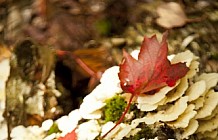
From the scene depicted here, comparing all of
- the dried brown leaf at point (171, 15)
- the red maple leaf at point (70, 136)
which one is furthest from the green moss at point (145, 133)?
the dried brown leaf at point (171, 15)

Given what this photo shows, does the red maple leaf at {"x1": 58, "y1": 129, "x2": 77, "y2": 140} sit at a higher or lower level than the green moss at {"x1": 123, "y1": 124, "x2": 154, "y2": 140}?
higher

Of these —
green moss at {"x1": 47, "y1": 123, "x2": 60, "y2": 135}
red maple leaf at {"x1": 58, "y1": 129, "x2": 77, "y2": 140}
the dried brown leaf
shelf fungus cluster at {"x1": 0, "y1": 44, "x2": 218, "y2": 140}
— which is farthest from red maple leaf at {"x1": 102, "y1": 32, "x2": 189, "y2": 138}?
the dried brown leaf

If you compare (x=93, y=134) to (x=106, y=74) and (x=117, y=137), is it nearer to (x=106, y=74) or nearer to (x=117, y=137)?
(x=117, y=137)

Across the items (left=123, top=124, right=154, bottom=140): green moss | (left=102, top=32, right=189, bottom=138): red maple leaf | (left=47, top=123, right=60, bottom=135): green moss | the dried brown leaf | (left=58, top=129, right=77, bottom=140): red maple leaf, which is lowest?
(left=47, top=123, right=60, bottom=135): green moss

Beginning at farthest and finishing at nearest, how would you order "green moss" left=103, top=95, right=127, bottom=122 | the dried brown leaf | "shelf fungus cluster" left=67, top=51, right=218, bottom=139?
the dried brown leaf, "green moss" left=103, top=95, right=127, bottom=122, "shelf fungus cluster" left=67, top=51, right=218, bottom=139

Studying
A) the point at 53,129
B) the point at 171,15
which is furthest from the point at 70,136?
the point at 171,15

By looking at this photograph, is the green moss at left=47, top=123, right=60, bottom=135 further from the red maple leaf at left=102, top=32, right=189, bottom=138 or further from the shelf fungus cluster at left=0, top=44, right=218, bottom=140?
the red maple leaf at left=102, top=32, right=189, bottom=138

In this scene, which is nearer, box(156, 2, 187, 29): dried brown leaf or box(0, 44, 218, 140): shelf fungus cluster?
box(0, 44, 218, 140): shelf fungus cluster

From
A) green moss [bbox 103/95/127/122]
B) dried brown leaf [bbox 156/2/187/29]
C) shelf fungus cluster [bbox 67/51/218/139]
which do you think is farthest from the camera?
dried brown leaf [bbox 156/2/187/29]
